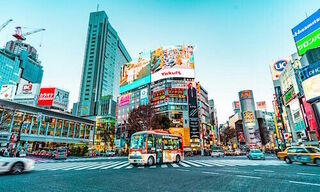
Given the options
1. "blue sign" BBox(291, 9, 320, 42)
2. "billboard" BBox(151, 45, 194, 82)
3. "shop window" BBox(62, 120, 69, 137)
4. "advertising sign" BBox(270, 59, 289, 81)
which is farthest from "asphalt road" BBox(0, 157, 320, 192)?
"billboard" BBox(151, 45, 194, 82)

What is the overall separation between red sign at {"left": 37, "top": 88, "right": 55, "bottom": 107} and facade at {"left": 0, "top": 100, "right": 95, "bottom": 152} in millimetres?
1887

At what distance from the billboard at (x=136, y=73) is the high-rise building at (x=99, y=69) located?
26710mm

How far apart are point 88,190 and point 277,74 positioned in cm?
6391

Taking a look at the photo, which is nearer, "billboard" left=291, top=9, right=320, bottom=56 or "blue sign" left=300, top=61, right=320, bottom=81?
"blue sign" left=300, top=61, right=320, bottom=81

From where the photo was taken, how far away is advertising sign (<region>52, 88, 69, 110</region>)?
48.3 metres

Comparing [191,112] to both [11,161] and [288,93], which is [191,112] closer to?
[288,93]

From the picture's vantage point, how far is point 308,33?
29.7 metres

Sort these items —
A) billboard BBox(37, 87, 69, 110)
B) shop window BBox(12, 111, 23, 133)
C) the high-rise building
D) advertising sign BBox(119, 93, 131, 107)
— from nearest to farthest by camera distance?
shop window BBox(12, 111, 23, 133)
billboard BBox(37, 87, 69, 110)
advertising sign BBox(119, 93, 131, 107)
the high-rise building

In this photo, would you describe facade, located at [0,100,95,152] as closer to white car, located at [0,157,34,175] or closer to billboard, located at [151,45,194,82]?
white car, located at [0,157,34,175]

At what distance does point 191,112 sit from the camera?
64875 millimetres

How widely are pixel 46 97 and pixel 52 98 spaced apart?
1907 millimetres

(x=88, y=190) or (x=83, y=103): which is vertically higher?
(x=83, y=103)

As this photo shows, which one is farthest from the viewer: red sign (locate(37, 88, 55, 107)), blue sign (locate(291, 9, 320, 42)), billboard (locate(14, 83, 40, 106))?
billboard (locate(14, 83, 40, 106))

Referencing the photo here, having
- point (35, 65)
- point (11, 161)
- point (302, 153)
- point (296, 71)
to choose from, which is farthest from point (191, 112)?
point (35, 65)
